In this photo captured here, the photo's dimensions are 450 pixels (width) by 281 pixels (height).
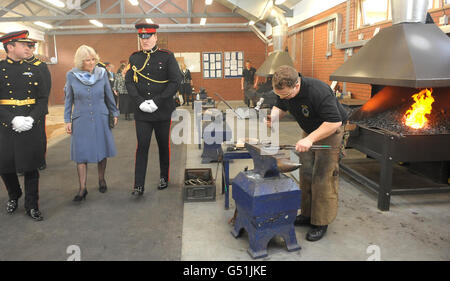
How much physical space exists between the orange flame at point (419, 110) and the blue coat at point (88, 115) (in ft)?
10.7

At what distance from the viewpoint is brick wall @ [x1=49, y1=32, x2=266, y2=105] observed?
14680 mm

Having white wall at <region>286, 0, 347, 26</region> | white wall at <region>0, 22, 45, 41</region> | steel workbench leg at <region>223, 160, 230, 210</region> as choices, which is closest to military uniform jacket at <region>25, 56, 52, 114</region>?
steel workbench leg at <region>223, 160, 230, 210</region>

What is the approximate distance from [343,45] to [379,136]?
3.89m

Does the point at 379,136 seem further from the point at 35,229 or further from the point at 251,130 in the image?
the point at 251,130

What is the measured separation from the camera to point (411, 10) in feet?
12.6

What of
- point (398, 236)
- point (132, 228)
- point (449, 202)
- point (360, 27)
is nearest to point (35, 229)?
point (132, 228)

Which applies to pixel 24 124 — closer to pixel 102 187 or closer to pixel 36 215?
pixel 36 215

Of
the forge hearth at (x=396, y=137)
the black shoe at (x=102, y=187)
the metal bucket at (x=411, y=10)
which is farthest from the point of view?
the black shoe at (x=102, y=187)

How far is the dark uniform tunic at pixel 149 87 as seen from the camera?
3652mm

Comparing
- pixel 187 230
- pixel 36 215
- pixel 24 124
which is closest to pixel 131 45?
pixel 24 124

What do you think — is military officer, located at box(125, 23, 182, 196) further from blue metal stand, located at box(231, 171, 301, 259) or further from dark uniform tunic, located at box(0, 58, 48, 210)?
blue metal stand, located at box(231, 171, 301, 259)

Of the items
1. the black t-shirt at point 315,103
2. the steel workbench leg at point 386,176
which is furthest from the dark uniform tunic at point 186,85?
the black t-shirt at point 315,103

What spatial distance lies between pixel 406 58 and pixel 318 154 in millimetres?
1575

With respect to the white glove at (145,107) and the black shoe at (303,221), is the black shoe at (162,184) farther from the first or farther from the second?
the black shoe at (303,221)
